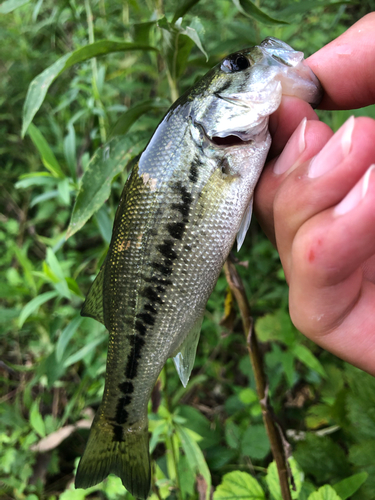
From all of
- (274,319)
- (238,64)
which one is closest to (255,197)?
(238,64)

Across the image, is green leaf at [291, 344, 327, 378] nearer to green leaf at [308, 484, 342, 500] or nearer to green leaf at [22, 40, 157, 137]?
green leaf at [308, 484, 342, 500]

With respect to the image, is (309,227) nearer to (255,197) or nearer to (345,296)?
(345,296)

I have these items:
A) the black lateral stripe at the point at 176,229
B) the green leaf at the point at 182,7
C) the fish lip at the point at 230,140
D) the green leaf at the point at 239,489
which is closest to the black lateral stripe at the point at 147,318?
the black lateral stripe at the point at 176,229

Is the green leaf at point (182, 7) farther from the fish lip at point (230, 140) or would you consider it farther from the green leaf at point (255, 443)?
the green leaf at point (255, 443)

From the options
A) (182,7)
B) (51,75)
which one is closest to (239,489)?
(51,75)

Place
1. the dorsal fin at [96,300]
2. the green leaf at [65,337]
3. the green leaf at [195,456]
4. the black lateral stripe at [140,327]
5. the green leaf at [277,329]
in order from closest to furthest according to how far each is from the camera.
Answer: the black lateral stripe at [140,327] < the dorsal fin at [96,300] < the green leaf at [195,456] < the green leaf at [65,337] < the green leaf at [277,329]

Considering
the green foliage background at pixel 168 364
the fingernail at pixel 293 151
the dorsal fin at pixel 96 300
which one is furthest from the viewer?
the green foliage background at pixel 168 364

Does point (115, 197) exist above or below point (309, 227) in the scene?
below
